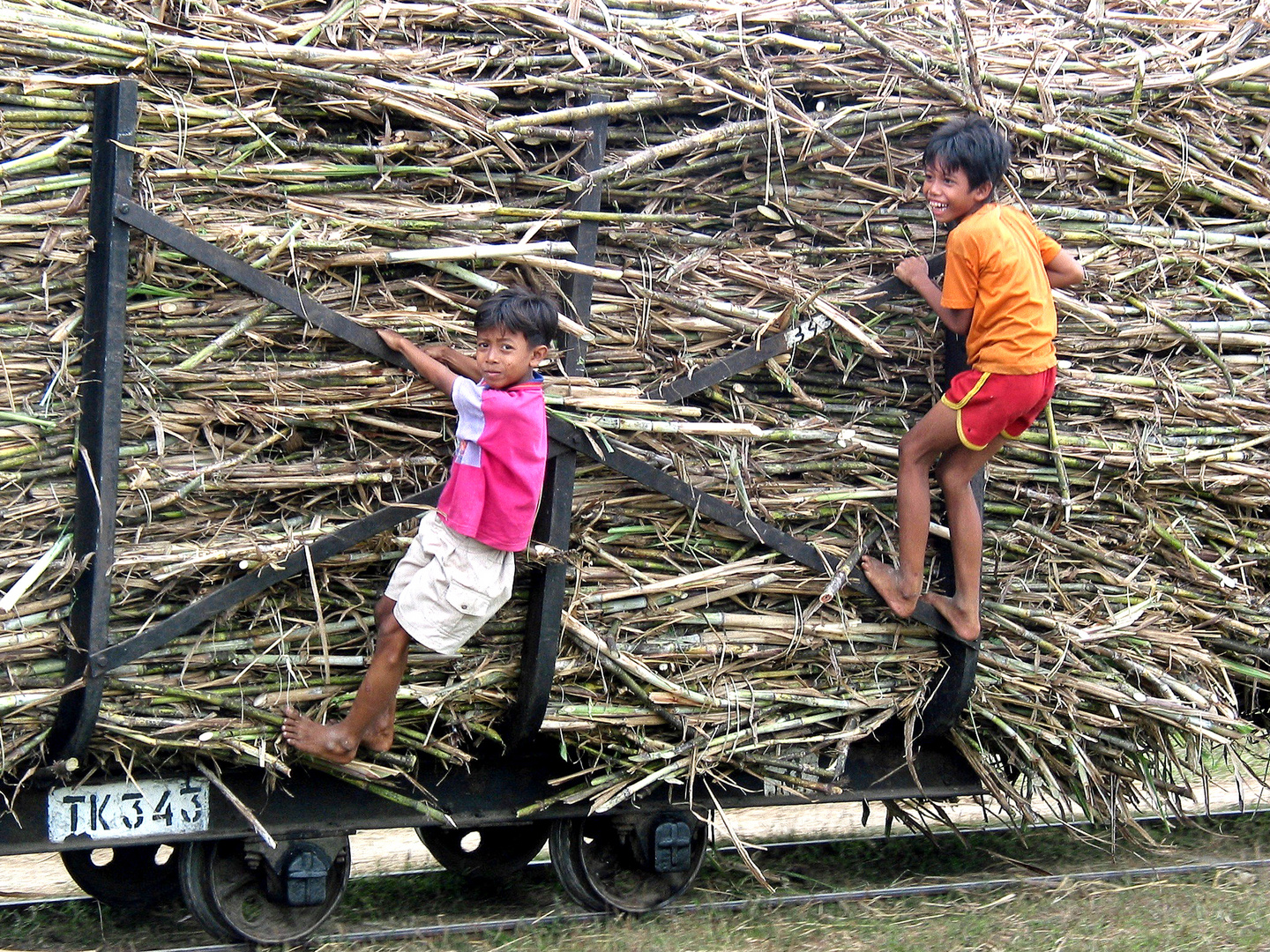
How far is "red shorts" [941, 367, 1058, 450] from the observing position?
430 cm

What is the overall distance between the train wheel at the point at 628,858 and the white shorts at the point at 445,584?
3.82ft

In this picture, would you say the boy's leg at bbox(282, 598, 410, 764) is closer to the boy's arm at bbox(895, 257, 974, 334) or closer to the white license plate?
the white license plate

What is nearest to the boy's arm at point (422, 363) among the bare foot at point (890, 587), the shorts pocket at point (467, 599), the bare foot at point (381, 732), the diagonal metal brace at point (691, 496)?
the diagonal metal brace at point (691, 496)

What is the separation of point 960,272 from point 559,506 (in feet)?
5.09

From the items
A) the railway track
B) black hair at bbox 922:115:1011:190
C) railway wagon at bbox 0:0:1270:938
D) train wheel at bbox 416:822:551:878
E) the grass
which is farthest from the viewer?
train wheel at bbox 416:822:551:878

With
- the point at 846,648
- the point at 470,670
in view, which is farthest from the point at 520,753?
the point at 846,648

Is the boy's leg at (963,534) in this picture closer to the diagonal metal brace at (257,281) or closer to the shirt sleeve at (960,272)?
the shirt sleeve at (960,272)

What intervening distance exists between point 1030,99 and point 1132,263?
0.72m

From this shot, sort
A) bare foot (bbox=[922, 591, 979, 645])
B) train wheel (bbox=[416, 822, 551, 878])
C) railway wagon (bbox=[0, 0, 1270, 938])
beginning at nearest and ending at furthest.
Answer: railway wagon (bbox=[0, 0, 1270, 938]) < bare foot (bbox=[922, 591, 979, 645]) < train wheel (bbox=[416, 822, 551, 878])

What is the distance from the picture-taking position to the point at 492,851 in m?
5.16

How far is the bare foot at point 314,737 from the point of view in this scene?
4.00 m

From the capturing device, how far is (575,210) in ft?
13.7

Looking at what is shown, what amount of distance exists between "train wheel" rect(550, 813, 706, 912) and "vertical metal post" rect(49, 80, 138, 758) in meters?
1.83

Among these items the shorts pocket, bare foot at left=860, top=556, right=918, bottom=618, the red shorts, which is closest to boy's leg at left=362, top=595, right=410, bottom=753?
the shorts pocket
